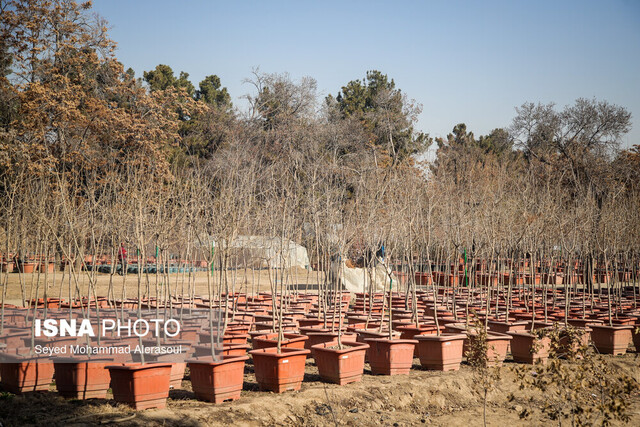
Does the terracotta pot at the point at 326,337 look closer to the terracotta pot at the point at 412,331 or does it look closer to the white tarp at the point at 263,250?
the terracotta pot at the point at 412,331

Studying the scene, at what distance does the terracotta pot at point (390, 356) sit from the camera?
9617mm

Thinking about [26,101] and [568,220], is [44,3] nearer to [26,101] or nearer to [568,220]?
[26,101]

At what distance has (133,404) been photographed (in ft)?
23.1

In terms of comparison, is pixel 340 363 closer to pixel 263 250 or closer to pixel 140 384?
pixel 140 384

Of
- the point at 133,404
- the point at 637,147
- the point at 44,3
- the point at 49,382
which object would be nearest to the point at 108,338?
the point at 49,382

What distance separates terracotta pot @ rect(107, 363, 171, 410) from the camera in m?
7.03

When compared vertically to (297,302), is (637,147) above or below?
above

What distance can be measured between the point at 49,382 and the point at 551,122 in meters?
37.0

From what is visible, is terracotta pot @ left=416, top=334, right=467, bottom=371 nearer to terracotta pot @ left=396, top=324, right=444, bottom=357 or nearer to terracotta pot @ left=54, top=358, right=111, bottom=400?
terracotta pot @ left=396, top=324, right=444, bottom=357

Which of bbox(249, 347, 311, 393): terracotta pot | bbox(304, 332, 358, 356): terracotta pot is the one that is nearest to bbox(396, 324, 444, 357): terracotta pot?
bbox(304, 332, 358, 356): terracotta pot

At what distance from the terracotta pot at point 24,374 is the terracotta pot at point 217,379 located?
6.47ft

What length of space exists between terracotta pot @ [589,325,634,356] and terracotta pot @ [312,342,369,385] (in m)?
6.02

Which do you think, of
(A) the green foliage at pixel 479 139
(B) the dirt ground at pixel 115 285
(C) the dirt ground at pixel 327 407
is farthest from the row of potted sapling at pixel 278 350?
(A) the green foliage at pixel 479 139

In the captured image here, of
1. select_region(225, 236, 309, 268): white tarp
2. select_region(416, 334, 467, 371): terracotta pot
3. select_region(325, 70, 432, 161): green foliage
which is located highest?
select_region(325, 70, 432, 161): green foliage
